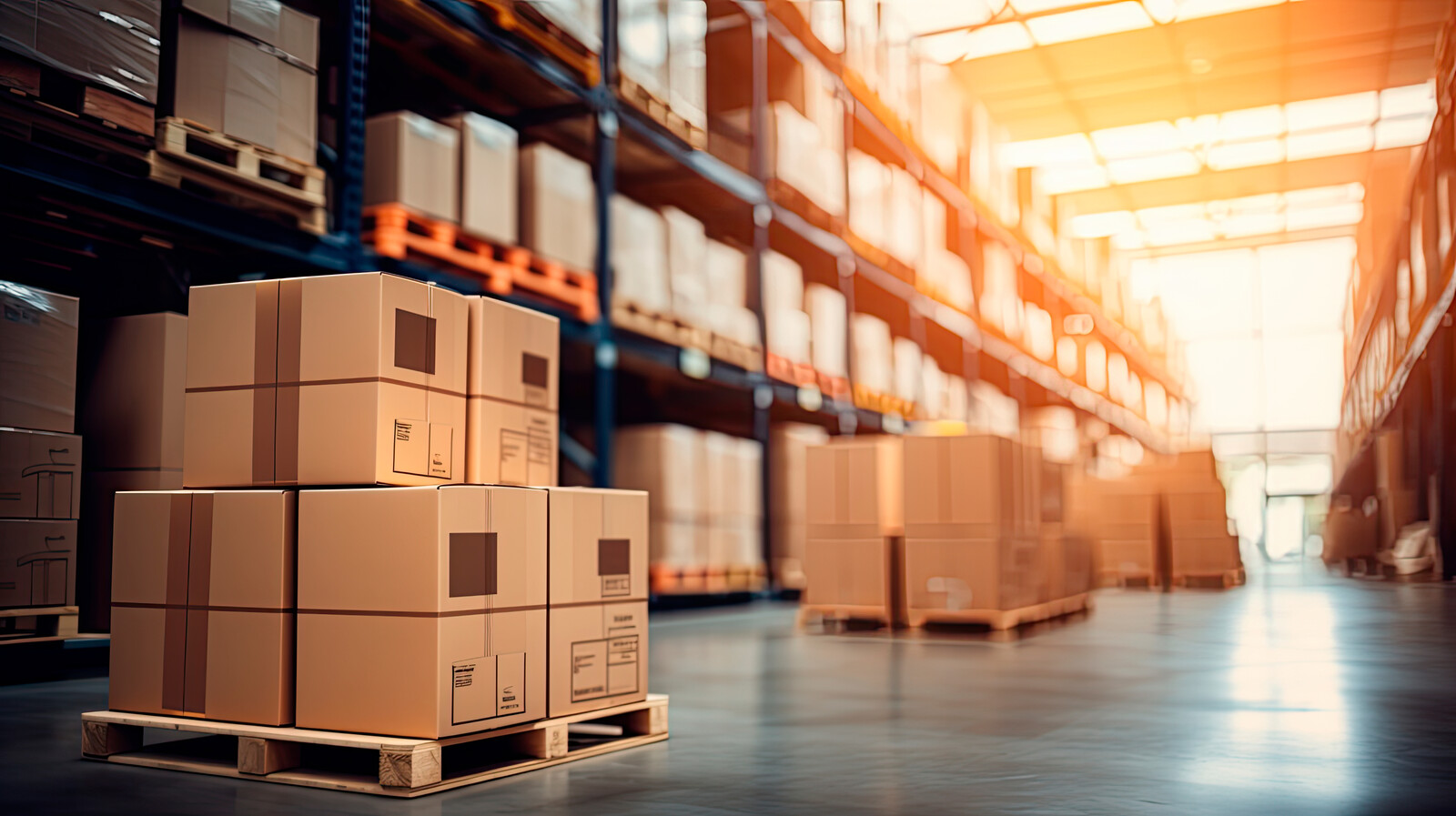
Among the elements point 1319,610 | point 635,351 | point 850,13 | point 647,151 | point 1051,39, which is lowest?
point 1319,610

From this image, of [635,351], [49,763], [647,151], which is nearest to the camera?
[49,763]

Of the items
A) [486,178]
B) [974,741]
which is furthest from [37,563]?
[974,741]

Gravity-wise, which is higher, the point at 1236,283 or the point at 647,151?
the point at 1236,283

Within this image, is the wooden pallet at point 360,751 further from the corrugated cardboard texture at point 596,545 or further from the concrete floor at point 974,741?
the corrugated cardboard texture at point 596,545

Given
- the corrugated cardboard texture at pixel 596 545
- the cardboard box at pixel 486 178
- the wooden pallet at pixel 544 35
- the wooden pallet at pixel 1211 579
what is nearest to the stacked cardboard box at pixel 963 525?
the cardboard box at pixel 486 178

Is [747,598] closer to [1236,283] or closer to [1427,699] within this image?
[1427,699]

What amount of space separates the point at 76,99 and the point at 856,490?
181 inches

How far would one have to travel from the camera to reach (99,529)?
433cm

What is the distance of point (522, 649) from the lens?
2.74 metres

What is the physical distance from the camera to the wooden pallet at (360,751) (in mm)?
2373

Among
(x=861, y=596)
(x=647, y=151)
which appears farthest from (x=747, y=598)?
(x=647, y=151)

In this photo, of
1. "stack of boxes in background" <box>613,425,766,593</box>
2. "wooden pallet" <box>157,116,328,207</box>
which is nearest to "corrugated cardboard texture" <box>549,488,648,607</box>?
"wooden pallet" <box>157,116,328,207</box>

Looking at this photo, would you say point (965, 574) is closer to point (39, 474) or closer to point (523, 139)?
point (523, 139)

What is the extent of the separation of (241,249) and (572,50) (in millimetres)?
2643
